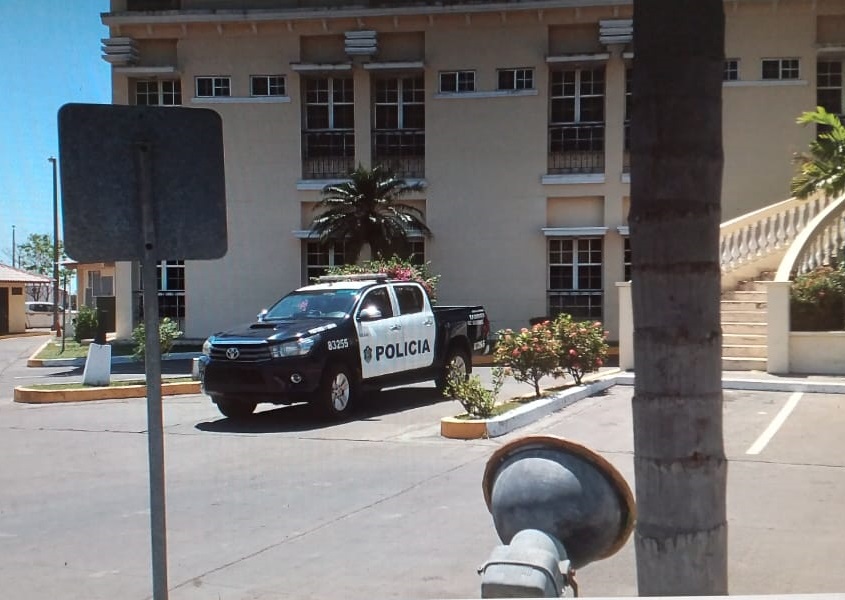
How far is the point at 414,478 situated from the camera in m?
8.70

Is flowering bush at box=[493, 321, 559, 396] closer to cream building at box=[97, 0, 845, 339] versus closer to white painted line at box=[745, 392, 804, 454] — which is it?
white painted line at box=[745, 392, 804, 454]

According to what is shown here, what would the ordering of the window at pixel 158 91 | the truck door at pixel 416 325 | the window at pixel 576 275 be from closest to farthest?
the truck door at pixel 416 325 < the window at pixel 576 275 < the window at pixel 158 91

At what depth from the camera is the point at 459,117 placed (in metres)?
25.7

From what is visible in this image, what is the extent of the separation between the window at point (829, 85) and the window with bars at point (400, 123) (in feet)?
35.7

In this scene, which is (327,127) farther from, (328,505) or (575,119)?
(328,505)

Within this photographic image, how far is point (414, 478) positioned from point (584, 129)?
736 inches

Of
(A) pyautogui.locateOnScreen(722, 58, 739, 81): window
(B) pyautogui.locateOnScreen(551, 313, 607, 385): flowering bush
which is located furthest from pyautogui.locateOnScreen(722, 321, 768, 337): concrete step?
(A) pyautogui.locateOnScreen(722, 58, 739, 81): window

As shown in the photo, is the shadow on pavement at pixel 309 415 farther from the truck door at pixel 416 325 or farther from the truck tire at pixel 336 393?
the truck door at pixel 416 325

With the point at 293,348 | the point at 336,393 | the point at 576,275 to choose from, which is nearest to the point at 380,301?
the point at 336,393

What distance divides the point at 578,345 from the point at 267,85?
1656 cm

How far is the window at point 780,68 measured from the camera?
79.8 feet

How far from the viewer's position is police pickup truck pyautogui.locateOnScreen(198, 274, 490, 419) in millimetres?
11891

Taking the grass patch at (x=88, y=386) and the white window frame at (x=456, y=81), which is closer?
the grass patch at (x=88, y=386)

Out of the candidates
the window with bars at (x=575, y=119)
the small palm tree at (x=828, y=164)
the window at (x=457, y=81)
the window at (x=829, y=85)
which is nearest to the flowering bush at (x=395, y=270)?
the window with bars at (x=575, y=119)
